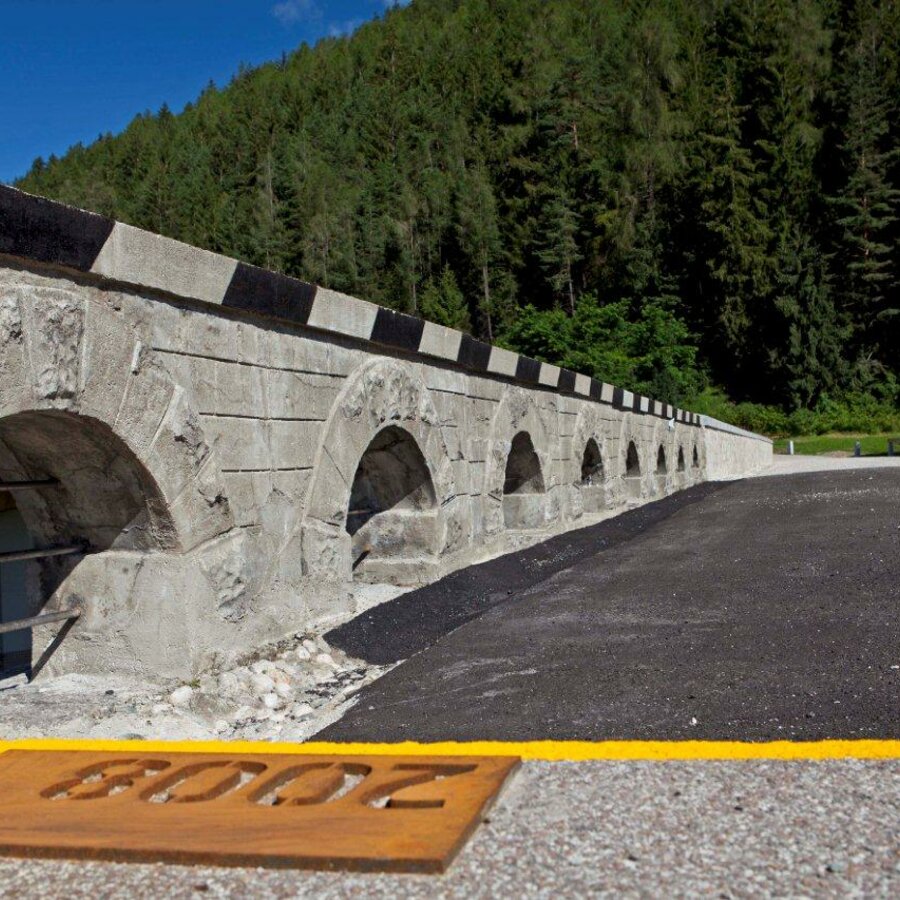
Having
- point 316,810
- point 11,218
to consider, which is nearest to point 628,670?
point 316,810

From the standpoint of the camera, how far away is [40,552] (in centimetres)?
408

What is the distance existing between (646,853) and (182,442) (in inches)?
109

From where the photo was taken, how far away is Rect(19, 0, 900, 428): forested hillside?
5181 cm

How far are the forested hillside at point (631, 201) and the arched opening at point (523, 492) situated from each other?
3660 centimetres

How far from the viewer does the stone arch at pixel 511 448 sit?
8438 mm

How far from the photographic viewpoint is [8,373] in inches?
132

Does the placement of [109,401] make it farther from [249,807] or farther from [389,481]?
[389,481]

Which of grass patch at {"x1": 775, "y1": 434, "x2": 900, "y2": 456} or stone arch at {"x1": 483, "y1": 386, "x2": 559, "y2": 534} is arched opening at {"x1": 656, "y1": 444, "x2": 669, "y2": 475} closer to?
stone arch at {"x1": 483, "y1": 386, "x2": 559, "y2": 534}

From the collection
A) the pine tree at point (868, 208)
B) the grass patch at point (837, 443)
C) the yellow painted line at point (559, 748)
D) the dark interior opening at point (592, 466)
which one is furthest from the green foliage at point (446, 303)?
the yellow painted line at point (559, 748)

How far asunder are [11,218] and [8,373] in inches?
21.0

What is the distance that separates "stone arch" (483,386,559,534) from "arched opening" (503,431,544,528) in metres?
0.01

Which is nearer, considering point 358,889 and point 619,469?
point 358,889

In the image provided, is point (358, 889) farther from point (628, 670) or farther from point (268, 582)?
point (268, 582)

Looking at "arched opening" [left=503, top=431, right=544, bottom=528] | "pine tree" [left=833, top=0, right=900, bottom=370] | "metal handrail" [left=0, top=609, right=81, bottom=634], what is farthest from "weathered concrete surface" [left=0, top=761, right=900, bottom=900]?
"pine tree" [left=833, top=0, right=900, bottom=370]
